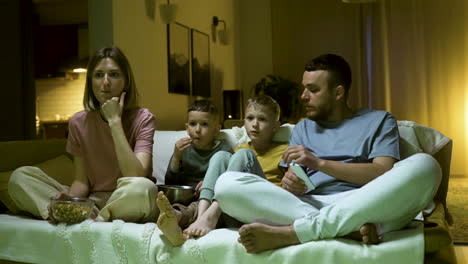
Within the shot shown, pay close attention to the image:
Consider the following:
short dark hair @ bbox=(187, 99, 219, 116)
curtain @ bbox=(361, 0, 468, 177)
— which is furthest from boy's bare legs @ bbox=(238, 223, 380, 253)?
curtain @ bbox=(361, 0, 468, 177)

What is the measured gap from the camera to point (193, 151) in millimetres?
2295

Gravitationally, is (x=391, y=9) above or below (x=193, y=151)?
above

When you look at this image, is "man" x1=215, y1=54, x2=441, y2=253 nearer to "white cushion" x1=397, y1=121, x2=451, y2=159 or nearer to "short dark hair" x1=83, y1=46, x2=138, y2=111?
"white cushion" x1=397, y1=121, x2=451, y2=159

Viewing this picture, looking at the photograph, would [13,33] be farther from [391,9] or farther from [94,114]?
[391,9]

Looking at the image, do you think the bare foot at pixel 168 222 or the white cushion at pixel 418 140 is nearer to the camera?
the bare foot at pixel 168 222

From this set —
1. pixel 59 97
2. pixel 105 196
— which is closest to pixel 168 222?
pixel 105 196

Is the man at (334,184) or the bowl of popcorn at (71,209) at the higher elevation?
the man at (334,184)

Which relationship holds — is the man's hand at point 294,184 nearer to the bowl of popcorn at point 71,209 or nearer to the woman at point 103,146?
the woman at point 103,146

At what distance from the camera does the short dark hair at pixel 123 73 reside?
2.15 metres

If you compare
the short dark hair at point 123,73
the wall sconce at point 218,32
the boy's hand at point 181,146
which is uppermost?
the wall sconce at point 218,32

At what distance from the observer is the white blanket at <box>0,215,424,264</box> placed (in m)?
1.43

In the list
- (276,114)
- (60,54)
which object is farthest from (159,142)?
(60,54)

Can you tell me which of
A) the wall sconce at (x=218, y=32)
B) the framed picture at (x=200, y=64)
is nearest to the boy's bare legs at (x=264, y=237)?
the framed picture at (x=200, y=64)

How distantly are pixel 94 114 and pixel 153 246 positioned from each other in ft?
2.43
